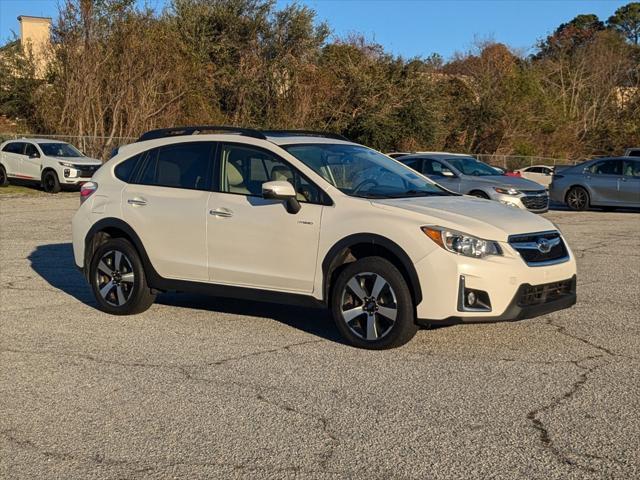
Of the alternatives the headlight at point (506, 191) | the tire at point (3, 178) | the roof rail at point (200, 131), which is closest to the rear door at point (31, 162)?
the tire at point (3, 178)

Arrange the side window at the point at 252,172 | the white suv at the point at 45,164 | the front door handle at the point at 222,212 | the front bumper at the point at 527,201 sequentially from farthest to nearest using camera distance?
the white suv at the point at 45,164, the front bumper at the point at 527,201, the front door handle at the point at 222,212, the side window at the point at 252,172

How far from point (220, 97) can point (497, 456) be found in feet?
124

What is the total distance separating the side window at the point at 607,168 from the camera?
21.7 metres

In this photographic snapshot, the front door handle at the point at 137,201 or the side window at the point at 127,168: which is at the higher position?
the side window at the point at 127,168

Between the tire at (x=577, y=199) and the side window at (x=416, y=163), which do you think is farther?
the tire at (x=577, y=199)

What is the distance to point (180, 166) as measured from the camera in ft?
26.6

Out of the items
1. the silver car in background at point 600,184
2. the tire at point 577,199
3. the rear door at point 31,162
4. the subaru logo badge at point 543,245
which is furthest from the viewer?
the rear door at point 31,162

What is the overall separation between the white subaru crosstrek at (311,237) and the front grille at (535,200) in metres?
10.7

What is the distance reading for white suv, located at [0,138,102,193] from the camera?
87.6ft

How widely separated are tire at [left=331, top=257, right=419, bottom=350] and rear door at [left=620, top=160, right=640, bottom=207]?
16258mm

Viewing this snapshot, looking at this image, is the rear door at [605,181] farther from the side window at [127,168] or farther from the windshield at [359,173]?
the side window at [127,168]

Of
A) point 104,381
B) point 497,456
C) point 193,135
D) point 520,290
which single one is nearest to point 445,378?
point 520,290

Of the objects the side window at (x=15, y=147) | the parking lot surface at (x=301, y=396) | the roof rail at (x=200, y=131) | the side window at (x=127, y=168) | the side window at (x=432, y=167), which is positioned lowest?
the parking lot surface at (x=301, y=396)

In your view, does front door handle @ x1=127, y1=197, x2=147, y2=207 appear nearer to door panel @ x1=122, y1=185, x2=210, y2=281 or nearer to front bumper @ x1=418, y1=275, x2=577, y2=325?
door panel @ x1=122, y1=185, x2=210, y2=281
